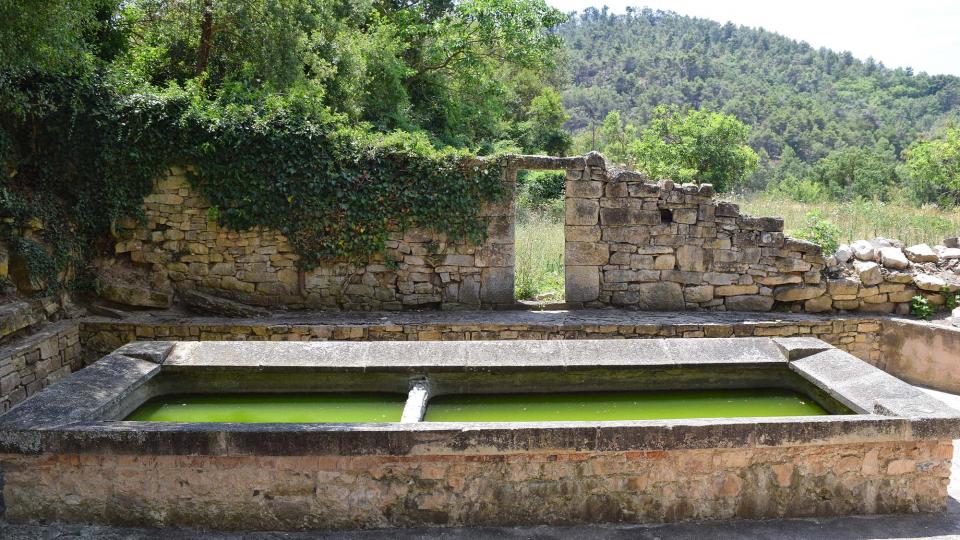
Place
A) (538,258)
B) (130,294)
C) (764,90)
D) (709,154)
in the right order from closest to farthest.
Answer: (130,294)
(538,258)
(709,154)
(764,90)

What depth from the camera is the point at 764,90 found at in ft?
163

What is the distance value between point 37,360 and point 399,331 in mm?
3810

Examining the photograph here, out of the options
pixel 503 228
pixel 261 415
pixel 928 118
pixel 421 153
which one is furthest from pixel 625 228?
pixel 928 118

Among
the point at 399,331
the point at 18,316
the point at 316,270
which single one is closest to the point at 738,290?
the point at 399,331

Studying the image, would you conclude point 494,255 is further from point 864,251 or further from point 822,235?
point 864,251

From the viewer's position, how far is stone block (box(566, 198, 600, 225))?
357 inches

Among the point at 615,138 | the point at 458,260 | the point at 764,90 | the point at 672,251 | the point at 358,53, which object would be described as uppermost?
the point at 764,90

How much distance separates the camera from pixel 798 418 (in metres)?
4.51

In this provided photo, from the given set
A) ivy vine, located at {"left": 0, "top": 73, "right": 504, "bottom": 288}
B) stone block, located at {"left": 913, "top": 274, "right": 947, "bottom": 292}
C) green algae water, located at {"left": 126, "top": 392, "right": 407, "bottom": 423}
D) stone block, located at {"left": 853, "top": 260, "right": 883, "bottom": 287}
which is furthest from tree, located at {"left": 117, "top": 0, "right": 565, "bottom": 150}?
stone block, located at {"left": 913, "top": 274, "right": 947, "bottom": 292}

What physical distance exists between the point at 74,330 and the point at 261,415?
13.7 feet

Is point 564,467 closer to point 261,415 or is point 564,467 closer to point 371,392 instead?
point 371,392

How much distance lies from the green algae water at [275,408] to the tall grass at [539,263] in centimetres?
431

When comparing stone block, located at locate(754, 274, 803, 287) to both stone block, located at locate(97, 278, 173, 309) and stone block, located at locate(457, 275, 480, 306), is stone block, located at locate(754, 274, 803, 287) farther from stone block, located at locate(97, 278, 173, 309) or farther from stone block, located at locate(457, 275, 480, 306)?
stone block, located at locate(97, 278, 173, 309)

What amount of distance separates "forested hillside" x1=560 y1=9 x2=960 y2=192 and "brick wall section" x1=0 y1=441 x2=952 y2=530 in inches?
991
